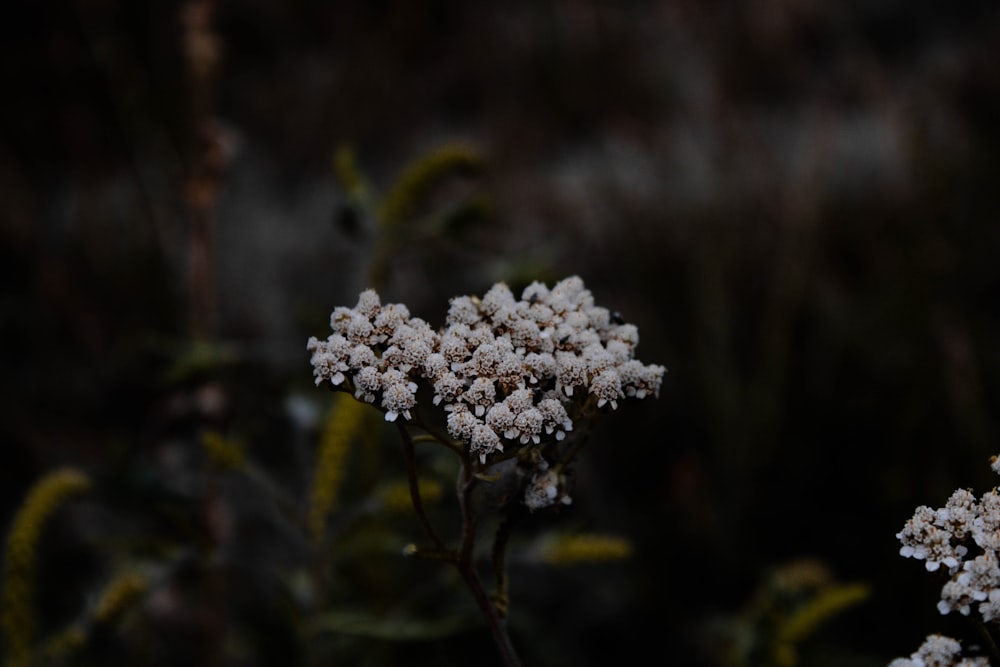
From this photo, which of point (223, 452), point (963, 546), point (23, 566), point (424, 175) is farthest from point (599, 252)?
point (963, 546)

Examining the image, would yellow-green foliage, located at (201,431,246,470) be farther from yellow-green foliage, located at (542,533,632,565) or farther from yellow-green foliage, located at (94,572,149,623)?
yellow-green foliage, located at (542,533,632,565)

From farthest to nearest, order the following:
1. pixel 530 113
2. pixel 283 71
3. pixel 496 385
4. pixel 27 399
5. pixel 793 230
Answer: pixel 283 71 < pixel 530 113 < pixel 27 399 < pixel 793 230 < pixel 496 385

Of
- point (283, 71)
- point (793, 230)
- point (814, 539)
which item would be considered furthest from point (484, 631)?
point (283, 71)

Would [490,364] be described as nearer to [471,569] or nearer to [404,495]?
[471,569]

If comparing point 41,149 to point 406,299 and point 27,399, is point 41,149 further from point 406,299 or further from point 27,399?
point 406,299

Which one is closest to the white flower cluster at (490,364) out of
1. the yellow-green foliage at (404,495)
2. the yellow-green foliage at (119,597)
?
the yellow-green foliage at (404,495)

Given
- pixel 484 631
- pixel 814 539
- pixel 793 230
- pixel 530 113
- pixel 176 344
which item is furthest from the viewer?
pixel 530 113
